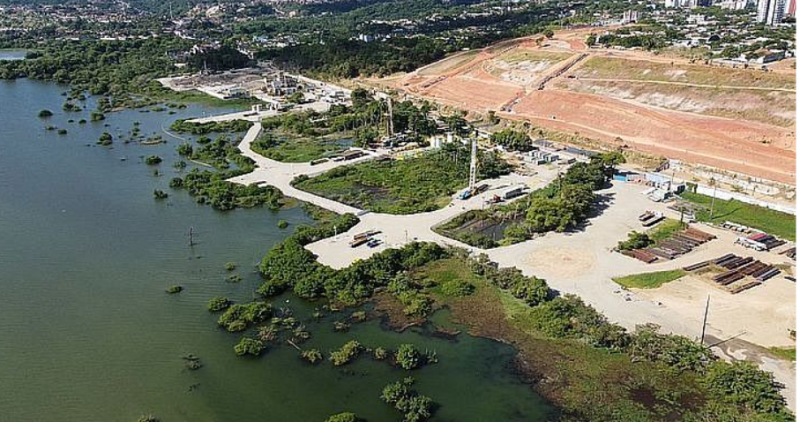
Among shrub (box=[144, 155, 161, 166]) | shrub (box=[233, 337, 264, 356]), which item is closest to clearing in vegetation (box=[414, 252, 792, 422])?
shrub (box=[233, 337, 264, 356])

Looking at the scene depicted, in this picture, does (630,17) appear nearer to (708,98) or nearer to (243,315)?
(708,98)

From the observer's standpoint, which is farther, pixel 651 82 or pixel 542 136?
pixel 651 82

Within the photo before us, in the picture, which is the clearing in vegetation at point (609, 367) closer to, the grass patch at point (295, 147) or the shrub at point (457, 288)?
the shrub at point (457, 288)

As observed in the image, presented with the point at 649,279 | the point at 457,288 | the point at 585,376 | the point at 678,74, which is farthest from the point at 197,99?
the point at 585,376

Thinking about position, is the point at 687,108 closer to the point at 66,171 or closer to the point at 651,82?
the point at 651,82

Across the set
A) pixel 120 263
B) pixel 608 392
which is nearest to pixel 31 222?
pixel 120 263

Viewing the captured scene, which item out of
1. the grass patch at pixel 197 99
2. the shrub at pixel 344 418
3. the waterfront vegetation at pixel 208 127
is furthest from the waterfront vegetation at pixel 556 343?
the grass patch at pixel 197 99
